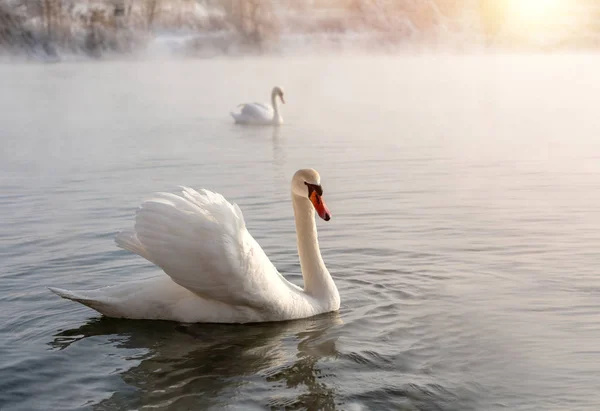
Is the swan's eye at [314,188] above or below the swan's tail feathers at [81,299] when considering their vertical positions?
above

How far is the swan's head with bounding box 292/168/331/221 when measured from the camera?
8264mm

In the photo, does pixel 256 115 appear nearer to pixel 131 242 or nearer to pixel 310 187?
pixel 310 187

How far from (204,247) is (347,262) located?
9.13 ft

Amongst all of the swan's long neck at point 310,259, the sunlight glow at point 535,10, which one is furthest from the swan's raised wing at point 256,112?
the sunlight glow at point 535,10

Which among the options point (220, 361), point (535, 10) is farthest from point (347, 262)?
point (535, 10)

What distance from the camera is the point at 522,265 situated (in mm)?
9734

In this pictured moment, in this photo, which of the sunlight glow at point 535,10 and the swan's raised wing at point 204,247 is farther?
the sunlight glow at point 535,10

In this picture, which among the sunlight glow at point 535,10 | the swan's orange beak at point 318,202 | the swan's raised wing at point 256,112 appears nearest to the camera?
the swan's orange beak at point 318,202

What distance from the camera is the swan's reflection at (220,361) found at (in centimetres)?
651

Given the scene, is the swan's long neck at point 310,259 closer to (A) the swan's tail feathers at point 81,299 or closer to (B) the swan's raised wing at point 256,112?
(A) the swan's tail feathers at point 81,299

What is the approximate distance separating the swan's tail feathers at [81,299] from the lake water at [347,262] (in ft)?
0.55

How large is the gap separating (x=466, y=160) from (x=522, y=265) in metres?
7.98

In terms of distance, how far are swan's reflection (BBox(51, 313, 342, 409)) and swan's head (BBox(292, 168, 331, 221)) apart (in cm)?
90

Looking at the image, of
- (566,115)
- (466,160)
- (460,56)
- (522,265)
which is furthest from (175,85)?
(460,56)
